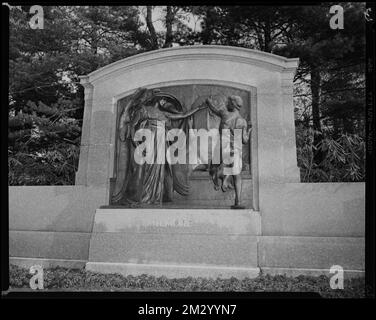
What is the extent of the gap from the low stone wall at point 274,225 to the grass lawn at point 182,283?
0.25m

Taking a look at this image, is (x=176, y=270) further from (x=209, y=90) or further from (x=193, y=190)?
(x=209, y=90)

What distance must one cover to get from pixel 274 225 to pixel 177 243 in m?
1.73

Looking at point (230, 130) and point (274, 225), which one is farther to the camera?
point (230, 130)

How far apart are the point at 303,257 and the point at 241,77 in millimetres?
3386

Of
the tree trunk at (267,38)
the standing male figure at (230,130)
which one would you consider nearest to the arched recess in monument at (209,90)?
the standing male figure at (230,130)

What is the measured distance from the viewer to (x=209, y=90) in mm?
6828

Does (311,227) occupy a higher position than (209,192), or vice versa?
(209,192)

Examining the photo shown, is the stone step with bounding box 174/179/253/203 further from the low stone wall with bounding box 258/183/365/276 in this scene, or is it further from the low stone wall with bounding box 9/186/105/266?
the low stone wall with bounding box 9/186/105/266

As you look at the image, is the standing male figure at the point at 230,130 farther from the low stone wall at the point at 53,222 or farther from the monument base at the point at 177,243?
the low stone wall at the point at 53,222

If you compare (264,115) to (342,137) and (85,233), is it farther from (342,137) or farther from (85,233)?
(85,233)

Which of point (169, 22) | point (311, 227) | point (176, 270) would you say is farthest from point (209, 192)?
point (169, 22)

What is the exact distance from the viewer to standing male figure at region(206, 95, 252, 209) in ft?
20.9
